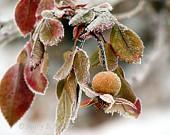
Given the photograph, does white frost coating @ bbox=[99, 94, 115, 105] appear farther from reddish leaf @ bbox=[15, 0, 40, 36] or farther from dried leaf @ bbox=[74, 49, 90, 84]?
reddish leaf @ bbox=[15, 0, 40, 36]

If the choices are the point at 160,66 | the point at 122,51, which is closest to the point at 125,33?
the point at 122,51

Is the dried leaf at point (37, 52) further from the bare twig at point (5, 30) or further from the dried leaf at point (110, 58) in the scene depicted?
the bare twig at point (5, 30)

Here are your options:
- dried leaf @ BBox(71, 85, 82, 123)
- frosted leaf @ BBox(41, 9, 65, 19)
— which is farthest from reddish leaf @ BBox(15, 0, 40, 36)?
dried leaf @ BBox(71, 85, 82, 123)

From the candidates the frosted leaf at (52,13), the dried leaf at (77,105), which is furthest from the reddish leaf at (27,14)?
the dried leaf at (77,105)

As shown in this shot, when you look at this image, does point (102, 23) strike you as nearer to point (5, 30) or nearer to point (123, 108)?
point (123, 108)

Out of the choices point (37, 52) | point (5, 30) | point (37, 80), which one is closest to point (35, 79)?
point (37, 80)

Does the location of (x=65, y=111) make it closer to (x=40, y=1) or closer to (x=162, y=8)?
(x=40, y=1)

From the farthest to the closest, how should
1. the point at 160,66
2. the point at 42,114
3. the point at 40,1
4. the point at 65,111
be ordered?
the point at 160,66 < the point at 42,114 < the point at 40,1 < the point at 65,111
